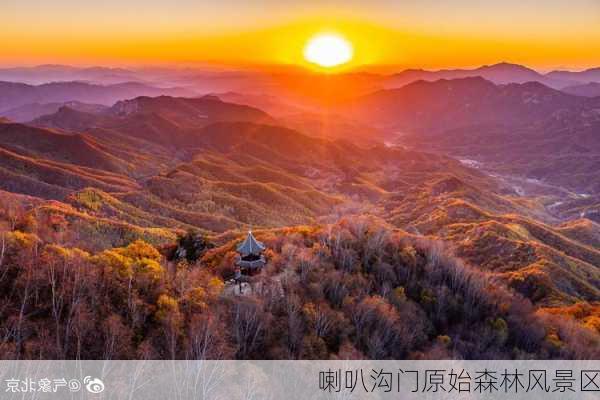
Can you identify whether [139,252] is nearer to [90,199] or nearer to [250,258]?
[250,258]

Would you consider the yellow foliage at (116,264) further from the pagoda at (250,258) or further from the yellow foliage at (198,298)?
the pagoda at (250,258)

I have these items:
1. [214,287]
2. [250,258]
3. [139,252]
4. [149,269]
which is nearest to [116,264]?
[149,269]

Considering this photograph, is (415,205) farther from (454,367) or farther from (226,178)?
(454,367)

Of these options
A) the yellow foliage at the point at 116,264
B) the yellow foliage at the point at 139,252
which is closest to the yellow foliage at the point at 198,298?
the yellow foliage at the point at 116,264

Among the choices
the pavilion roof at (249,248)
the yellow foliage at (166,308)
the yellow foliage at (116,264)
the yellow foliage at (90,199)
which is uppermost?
the yellow foliage at (116,264)

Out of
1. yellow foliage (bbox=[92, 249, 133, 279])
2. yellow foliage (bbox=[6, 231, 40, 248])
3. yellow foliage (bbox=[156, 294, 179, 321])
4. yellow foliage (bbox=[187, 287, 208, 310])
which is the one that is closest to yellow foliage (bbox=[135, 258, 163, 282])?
yellow foliage (bbox=[92, 249, 133, 279])

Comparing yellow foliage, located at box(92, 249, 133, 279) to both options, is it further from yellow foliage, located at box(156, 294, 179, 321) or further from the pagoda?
the pagoda

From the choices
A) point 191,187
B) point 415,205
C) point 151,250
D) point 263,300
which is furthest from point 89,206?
point 415,205

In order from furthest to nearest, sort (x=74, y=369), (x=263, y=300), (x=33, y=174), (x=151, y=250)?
(x=33, y=174) → (x=151, y=250) → (x=263, y=300) → (x=74, y=369)
